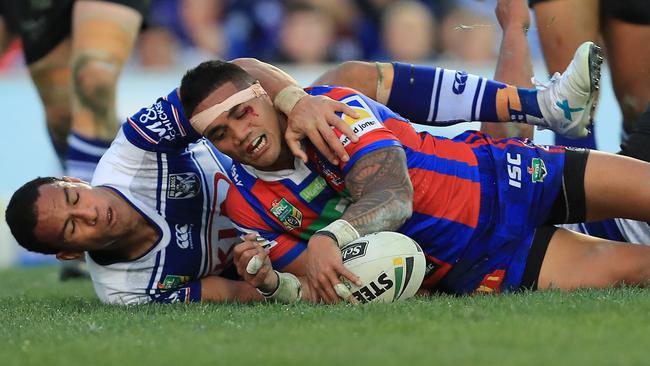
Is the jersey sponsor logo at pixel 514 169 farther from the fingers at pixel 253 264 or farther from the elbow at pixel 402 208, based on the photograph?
the fingers at pixel 253 264

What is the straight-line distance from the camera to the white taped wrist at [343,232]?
450 centimetres

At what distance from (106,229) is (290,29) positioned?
6.23 metres

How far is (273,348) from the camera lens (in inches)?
143

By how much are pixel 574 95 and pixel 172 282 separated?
6.73 feet

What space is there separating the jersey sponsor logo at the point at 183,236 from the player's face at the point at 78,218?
0.31 metres

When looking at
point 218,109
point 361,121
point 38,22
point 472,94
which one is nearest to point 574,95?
point 472,94

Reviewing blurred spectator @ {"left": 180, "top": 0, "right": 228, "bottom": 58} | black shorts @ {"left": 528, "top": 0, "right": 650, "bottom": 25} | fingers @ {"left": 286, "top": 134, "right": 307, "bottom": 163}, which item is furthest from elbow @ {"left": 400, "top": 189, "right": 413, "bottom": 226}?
blurred spectator @ {"left": 180, "top": 0, "right": 228, "bottom": 58}

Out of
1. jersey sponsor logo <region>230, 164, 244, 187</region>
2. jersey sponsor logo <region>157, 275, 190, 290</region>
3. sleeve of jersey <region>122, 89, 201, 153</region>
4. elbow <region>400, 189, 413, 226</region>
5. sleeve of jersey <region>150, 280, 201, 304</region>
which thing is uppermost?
sleeve of jersey <region>122, 89, 201, 153</region>

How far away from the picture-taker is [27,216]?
5031 mm

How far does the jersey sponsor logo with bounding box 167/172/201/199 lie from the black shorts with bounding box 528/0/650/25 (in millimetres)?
Answer: 2342

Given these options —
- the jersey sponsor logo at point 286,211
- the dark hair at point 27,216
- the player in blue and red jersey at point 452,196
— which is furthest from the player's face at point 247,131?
the dark hair at point 27,216

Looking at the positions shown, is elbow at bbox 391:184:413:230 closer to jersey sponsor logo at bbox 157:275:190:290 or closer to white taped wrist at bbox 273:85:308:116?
white taped wrist at bbox 273:85:308:116

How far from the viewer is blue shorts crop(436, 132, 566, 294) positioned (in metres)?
5.04

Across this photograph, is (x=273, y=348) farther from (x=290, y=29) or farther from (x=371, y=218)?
(x=290, y=29)
